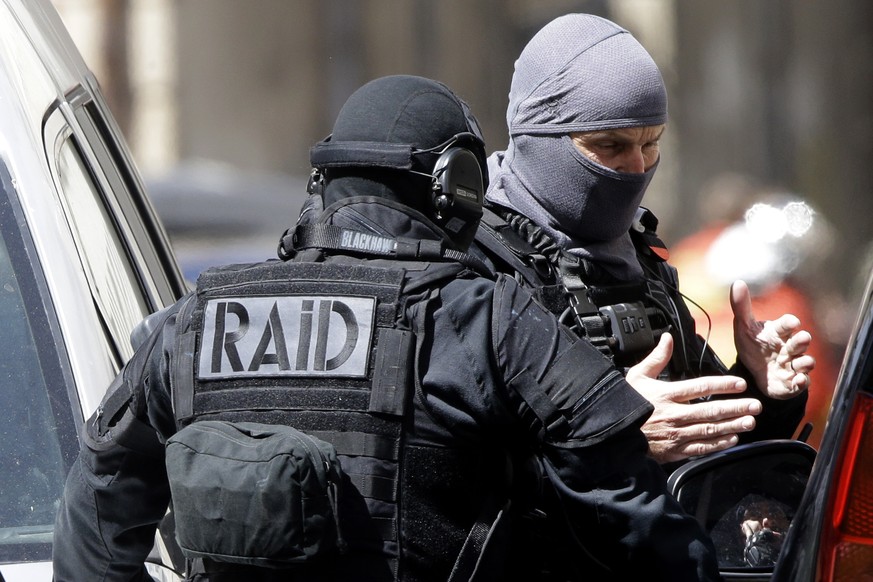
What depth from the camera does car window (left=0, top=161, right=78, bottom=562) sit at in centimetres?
220

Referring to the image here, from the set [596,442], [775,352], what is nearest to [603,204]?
[775,352]

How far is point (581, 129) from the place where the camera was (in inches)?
103

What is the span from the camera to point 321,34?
1034 cm

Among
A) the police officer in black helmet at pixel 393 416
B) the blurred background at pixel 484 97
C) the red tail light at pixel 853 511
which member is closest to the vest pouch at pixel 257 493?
the police officer in black helmet at pixel 393 416

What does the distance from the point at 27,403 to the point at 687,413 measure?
117cm

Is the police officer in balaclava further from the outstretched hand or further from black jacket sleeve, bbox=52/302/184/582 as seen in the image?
black jacket sleeve, bbox=52/302/184/582

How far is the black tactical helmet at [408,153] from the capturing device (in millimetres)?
1894

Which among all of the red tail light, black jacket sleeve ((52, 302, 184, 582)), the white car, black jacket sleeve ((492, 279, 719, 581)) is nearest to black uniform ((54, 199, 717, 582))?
black jacket sleeve ((492, 279, 719, 581))

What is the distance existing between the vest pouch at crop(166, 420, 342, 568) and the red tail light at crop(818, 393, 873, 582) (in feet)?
2.14

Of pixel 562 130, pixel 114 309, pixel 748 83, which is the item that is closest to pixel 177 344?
pixel 114 309

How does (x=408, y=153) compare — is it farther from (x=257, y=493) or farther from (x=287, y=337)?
(x=257, y=493)

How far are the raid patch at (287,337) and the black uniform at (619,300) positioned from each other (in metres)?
0.67

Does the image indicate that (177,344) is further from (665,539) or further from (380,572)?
(665,539)

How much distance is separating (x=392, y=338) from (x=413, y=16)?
8672 mm
